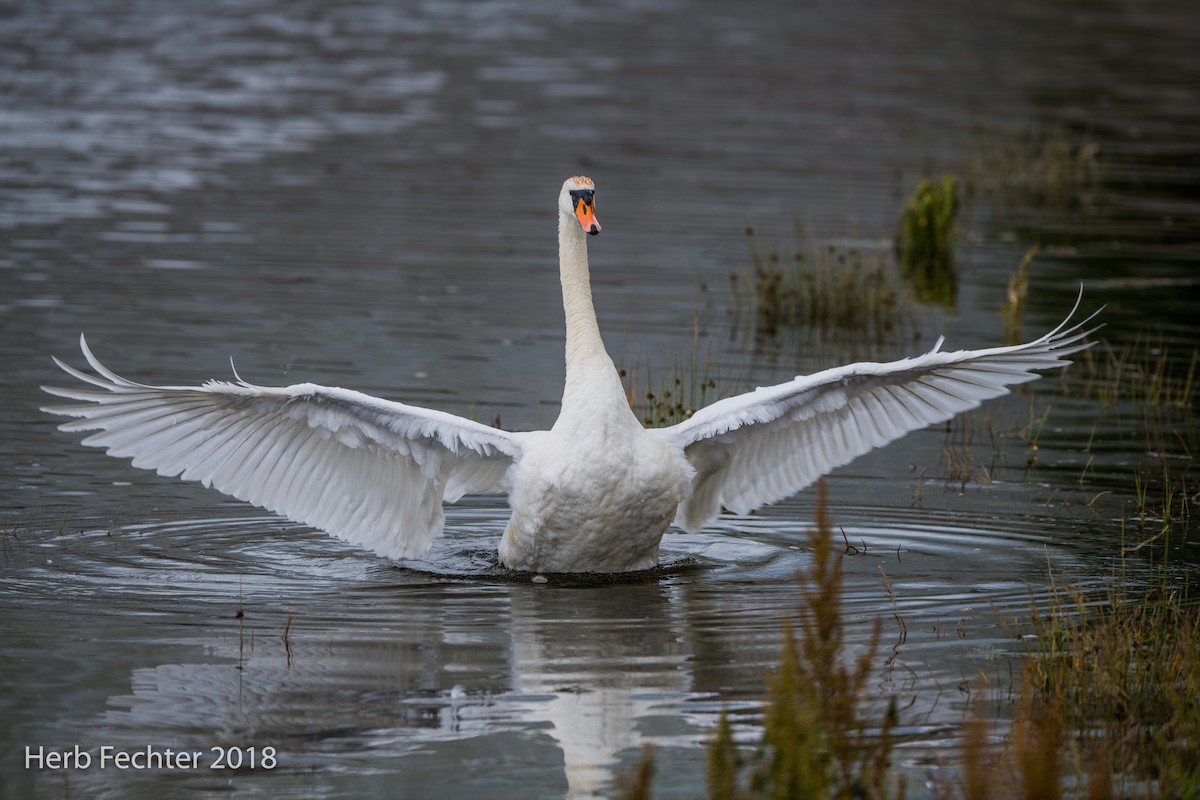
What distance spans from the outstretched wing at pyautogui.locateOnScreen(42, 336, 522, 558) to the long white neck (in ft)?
1.66

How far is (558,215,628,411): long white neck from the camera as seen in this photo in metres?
9.50

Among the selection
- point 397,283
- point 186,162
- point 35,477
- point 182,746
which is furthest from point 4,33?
point 182,746

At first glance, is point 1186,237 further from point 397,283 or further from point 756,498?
point 756,498

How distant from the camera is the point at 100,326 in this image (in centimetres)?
1540

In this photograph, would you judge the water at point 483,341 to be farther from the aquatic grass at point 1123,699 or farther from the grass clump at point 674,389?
the grass clump at point 674,389

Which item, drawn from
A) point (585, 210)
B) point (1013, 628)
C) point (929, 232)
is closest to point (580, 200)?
point (585, 210)

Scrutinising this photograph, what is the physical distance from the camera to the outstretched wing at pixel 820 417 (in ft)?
31.4

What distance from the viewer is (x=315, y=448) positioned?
965 cm

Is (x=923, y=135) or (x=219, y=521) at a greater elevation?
(x=923, y=135)

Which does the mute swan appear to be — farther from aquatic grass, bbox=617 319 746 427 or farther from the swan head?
aquatic grass, bbox=617 319 746 427

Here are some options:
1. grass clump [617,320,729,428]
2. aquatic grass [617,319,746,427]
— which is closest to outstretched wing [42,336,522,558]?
grass clump [617,320,729,428]

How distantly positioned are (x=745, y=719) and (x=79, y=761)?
2.70 meters

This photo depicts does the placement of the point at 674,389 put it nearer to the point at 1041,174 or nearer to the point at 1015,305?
the point at 1015,305

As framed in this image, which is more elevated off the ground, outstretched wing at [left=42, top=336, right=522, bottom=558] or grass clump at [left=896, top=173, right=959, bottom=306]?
grass clump at [left=896, top=173, right=959, bottom=306]
